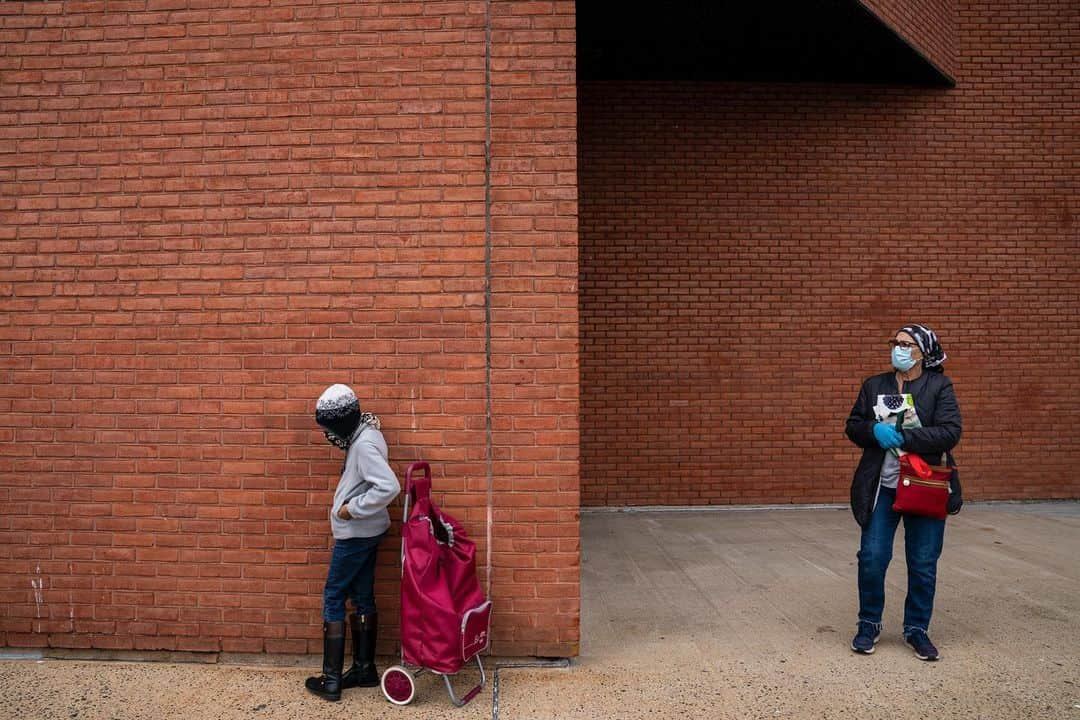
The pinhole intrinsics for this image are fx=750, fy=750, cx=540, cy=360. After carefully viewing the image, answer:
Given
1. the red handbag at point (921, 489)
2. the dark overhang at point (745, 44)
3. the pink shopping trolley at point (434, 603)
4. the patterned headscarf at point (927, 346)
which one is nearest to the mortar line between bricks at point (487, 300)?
the pink shopping trolley at point (434, 603)

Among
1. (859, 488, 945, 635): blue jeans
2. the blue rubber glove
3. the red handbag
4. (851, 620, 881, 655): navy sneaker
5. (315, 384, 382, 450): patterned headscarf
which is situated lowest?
(851, 620, 881, 655): navy sneaker

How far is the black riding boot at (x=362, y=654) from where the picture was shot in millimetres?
3697

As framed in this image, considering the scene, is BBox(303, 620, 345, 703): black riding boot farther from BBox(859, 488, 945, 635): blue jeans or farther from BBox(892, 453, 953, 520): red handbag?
BBox(892, 453, 953, 520): red handbag

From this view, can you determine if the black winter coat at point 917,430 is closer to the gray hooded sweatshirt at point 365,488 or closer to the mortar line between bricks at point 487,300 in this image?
the mortar line between bricks at point 487,300

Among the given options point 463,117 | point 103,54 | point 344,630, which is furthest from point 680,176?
point 344,630

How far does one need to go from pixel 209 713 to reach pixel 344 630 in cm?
68

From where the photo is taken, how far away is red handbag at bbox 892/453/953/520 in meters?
3.92

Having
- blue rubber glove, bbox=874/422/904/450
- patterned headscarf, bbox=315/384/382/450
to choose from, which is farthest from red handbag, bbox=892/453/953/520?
patterned headscarf, bbox=315/384/382/450

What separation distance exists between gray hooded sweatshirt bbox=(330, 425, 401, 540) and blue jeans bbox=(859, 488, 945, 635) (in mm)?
2592

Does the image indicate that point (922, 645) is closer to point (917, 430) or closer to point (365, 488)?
point (917, 430)

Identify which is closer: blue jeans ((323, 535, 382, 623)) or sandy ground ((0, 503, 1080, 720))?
sandy ground ((0, 503, 1080, 720))

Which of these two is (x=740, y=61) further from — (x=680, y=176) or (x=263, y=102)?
(x=263, y=102)

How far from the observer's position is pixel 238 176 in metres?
4.17

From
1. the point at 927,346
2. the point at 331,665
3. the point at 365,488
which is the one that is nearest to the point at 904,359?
the point at 927,346
